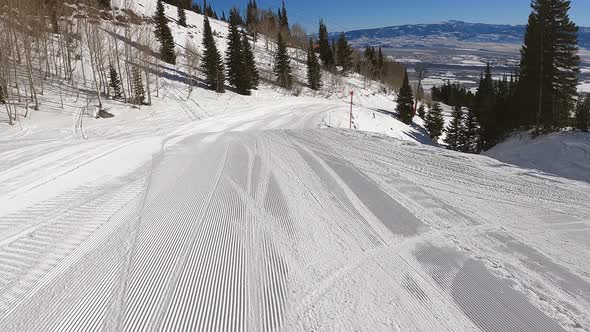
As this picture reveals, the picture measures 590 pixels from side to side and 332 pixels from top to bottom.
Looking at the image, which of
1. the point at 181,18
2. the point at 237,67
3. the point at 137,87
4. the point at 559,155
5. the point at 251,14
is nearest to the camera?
the point at 559,155

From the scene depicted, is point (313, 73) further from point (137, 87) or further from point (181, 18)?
point (137, 87)

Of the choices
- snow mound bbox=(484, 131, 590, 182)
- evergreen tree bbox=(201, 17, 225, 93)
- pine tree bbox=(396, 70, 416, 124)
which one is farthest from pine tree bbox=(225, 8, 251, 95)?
snow mound bbox=(484, 131, 590, 182)

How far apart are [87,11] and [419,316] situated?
29.4 meters

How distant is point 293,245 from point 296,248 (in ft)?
0.30

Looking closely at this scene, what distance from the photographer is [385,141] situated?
10492 millimetres

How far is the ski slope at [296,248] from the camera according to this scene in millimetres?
2902

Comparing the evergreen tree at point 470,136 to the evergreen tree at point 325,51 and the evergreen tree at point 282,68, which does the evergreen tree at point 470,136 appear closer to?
the evergreen tree at point 282,68

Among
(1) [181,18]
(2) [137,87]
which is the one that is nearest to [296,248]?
(2) [137,87]

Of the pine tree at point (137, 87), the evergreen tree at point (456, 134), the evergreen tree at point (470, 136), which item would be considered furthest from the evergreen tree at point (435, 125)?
the pine tree at point (137, 87)

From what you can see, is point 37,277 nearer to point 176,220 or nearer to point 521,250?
point 176,220

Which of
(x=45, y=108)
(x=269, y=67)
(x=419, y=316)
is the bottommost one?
(x=419, y=316)

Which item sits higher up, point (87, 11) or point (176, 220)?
point (87, 11)

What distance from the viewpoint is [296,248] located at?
405 centimetres

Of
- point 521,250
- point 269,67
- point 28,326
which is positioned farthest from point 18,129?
point 269,67
